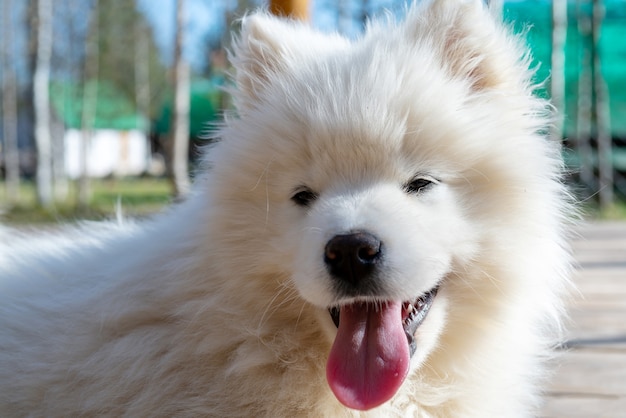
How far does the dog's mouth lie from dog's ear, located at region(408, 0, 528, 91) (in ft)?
3.11

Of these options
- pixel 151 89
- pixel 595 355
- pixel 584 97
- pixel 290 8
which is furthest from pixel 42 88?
pixel 151 89

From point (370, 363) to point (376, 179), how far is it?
0.60 m

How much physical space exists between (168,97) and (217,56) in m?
11.9

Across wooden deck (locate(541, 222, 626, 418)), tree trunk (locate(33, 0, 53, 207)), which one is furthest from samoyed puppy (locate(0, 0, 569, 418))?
tree trunk (locate(33, 0, 53, 207))

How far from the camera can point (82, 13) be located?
21531 mm

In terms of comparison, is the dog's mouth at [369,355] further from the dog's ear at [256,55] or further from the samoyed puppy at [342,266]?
the dog's ear at [256,55]

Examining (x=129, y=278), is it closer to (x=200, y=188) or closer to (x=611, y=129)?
(x=200, y=188)

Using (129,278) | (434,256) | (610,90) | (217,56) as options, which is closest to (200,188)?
(129,278)

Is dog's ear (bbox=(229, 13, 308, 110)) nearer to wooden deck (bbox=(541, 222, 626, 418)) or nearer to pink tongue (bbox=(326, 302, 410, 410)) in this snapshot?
pink tongue (bbox=(326, 302, 410, 410))

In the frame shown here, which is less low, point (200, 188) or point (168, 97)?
point (168, 97)

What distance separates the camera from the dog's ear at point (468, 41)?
237cm

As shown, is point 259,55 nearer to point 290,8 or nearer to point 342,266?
point 342,266

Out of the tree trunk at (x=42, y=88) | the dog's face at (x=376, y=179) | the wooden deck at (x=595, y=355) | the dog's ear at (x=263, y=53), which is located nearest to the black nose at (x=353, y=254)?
the dog's face at (x=376, y=179)

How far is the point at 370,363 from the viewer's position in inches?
79.8
